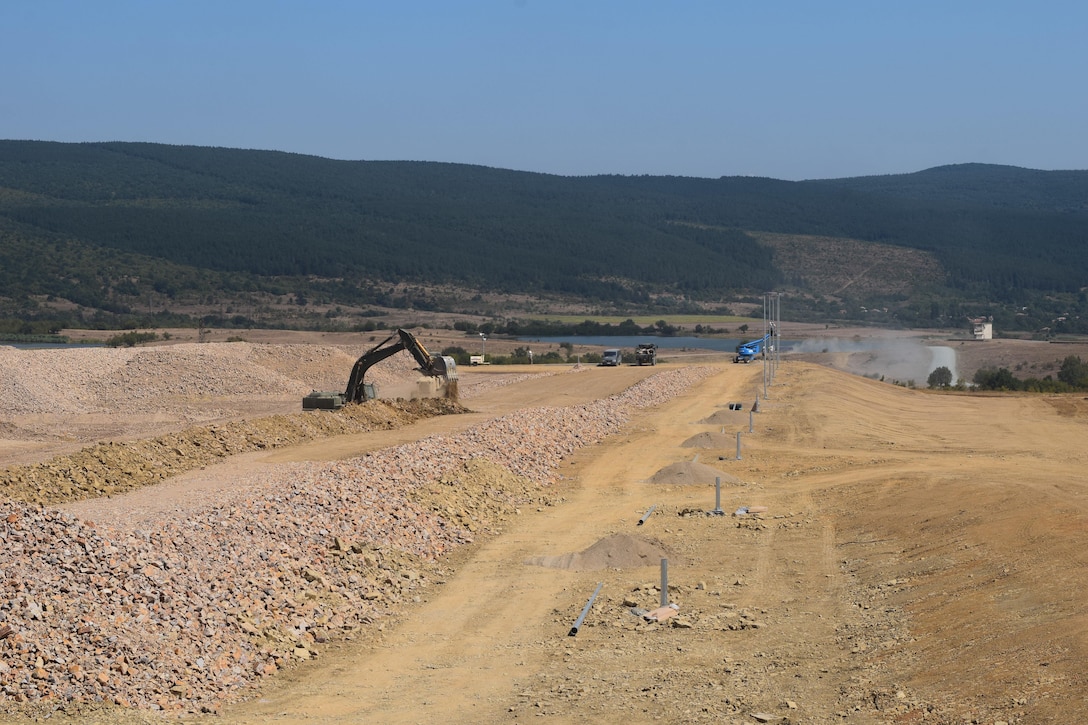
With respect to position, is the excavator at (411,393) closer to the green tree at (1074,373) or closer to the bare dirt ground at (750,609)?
the bare dirt ground at (750,609)

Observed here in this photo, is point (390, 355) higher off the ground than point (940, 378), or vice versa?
point (390, 355)

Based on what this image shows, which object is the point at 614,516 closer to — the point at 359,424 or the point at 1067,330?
the point at 359,424

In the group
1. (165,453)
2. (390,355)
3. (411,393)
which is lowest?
(165,453)

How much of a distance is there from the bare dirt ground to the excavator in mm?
7729

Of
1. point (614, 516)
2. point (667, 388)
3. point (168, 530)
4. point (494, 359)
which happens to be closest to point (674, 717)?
point (168, 530)

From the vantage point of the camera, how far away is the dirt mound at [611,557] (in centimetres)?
1884

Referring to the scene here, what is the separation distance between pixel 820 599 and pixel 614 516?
701 cm

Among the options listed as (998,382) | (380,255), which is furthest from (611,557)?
(380,255)

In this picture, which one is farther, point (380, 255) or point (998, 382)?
point (380, 255)

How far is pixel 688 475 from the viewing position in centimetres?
2755

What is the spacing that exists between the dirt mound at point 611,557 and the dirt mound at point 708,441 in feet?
49.1

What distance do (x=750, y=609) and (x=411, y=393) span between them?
93.4 ft

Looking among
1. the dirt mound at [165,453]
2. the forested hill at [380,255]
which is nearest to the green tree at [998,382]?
the dirt mound at [165,453]

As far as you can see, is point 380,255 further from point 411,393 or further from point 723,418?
point 723,418
